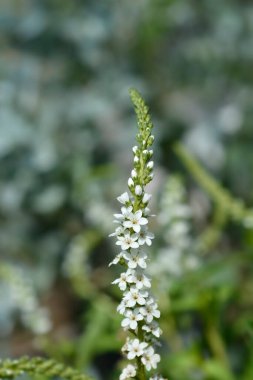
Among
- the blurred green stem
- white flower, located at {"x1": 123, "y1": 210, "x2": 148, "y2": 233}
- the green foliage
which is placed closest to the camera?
white flower, located at {"x1": 123, "y1": 210, "x2": 148, "y2": 233}

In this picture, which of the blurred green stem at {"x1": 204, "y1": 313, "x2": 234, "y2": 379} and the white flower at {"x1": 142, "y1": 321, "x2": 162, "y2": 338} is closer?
the white flower at {"x1": 142, "y1": 321, "x2": 162, "y2": 338}

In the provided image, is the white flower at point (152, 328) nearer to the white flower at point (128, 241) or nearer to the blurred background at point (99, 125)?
the white flower at point (128, 241)

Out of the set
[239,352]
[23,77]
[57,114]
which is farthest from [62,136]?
[239,352]

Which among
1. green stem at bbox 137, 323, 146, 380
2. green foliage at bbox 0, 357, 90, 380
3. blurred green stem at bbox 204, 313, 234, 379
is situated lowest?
green stem at bbox 137, 323, 146, 380

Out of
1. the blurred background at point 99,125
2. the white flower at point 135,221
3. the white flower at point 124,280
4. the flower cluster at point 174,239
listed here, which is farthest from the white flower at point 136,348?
the blurred background at point 99,125

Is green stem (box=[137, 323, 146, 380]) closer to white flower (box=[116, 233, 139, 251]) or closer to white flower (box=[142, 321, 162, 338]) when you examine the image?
white flower (box=[142, 321, 162, 338])

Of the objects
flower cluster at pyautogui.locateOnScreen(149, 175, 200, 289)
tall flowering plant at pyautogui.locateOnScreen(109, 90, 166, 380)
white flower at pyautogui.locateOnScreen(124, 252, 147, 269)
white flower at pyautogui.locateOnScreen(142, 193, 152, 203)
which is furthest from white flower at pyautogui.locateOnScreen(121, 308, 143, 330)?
flower cluster at pyautogui.locateOnScreen(149, 175, 200, 289)

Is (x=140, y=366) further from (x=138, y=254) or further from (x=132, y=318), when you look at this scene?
(x=138, y=254)
